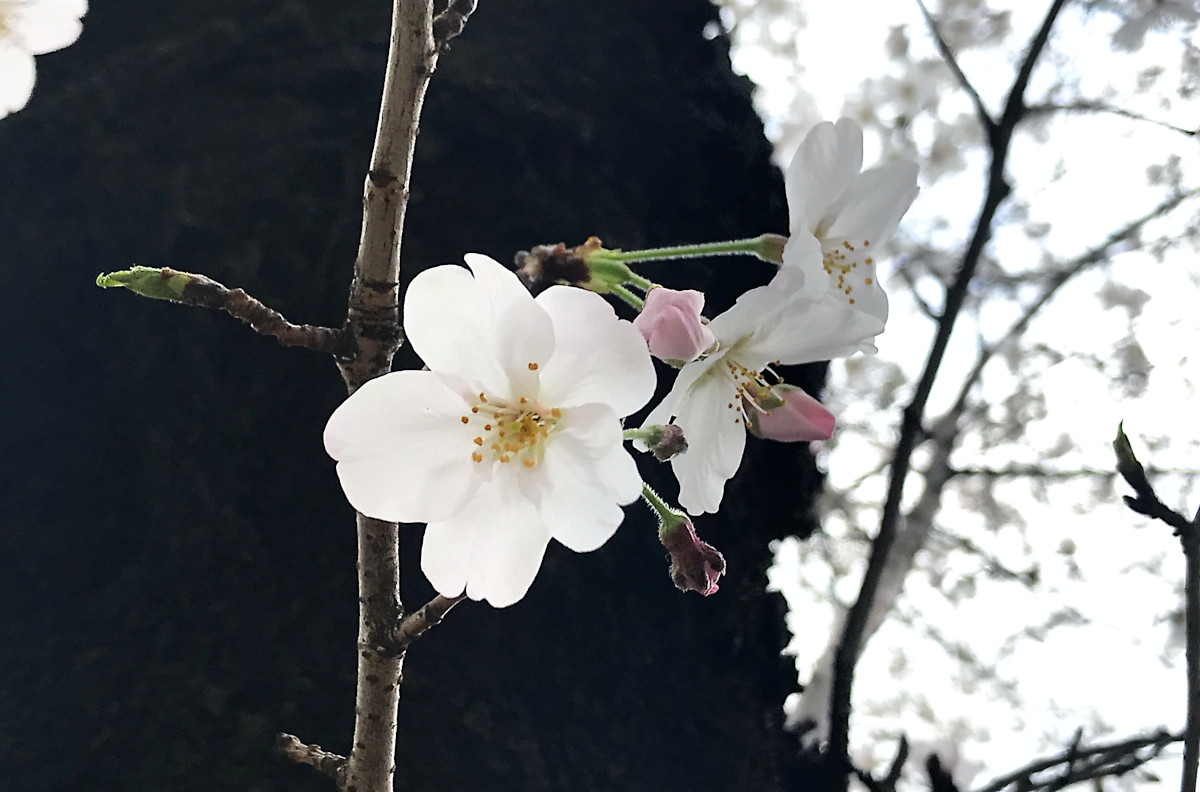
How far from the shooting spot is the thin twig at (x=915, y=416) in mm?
739

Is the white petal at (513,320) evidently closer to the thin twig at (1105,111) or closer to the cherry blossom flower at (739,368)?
the cherry blossom flower at (739,368)

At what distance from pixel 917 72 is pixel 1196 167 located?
1.41 feet

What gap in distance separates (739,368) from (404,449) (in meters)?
0.10

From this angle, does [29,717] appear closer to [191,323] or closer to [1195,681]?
[191,323]

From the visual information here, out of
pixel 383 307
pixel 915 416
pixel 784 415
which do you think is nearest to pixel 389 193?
pixel 383 307

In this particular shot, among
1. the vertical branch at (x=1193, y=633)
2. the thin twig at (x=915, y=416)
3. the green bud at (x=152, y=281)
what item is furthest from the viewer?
the thin twig at (x=915, y=416)

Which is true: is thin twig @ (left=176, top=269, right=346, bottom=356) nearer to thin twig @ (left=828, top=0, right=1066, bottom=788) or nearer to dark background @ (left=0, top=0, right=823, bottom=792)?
dark background @ (left=0, top=0, right=823, bottom=792)

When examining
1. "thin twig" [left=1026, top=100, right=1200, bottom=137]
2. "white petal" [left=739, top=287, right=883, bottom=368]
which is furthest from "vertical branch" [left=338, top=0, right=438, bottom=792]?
"thin twig" [left=1026, top=100, right=1200, bottom=137]

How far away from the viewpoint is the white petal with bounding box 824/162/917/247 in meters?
0.24

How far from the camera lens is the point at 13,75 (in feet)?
0.91

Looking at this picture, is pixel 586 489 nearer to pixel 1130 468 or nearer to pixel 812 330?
pixel 812 330

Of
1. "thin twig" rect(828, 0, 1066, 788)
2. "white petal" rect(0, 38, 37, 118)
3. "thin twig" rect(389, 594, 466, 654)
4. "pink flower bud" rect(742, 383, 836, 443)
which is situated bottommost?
"thin twig" rect(389, 594, 466, 654)

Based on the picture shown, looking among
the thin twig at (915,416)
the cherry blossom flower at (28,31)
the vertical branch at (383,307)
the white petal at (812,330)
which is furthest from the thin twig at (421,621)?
the thin twig at (915,416)

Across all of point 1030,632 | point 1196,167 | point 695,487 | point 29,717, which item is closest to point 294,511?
point 29,717
